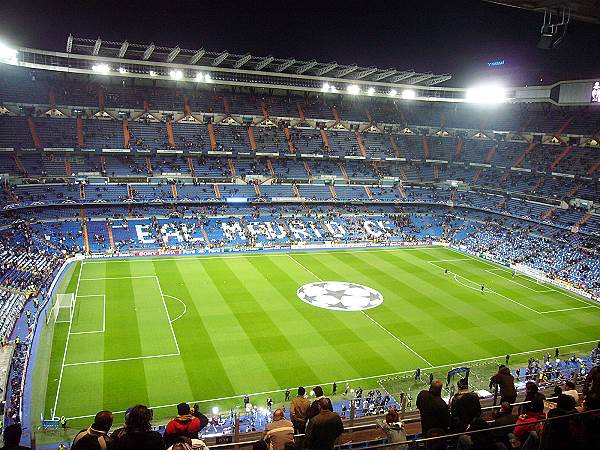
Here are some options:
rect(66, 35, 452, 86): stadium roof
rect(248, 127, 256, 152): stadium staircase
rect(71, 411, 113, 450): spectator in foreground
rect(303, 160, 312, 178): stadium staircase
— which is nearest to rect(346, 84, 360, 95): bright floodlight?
rect(66, 35, 452, 86): stadium roof

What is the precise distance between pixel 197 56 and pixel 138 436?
59773mm

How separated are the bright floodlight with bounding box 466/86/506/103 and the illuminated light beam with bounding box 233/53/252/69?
3767 cm

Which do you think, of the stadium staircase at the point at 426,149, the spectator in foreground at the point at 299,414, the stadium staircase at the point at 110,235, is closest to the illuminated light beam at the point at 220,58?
the stadium staircase at the point at 110,235

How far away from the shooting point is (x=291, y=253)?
180 feet

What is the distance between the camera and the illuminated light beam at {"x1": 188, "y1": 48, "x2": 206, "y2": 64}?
190ft

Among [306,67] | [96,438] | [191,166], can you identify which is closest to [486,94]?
[306,67]

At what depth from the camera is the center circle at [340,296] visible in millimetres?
38469

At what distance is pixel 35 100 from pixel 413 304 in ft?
176

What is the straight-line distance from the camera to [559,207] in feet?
204

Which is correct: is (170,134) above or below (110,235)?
above

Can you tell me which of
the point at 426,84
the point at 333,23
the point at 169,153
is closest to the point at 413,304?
the point at 333,23

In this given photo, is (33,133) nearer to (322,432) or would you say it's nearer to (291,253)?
(291,253)

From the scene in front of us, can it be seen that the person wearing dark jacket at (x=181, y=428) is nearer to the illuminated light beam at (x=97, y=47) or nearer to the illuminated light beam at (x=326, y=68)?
the illuminated light beam at (x=97, y=47)

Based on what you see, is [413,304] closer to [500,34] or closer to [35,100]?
[500,34]
